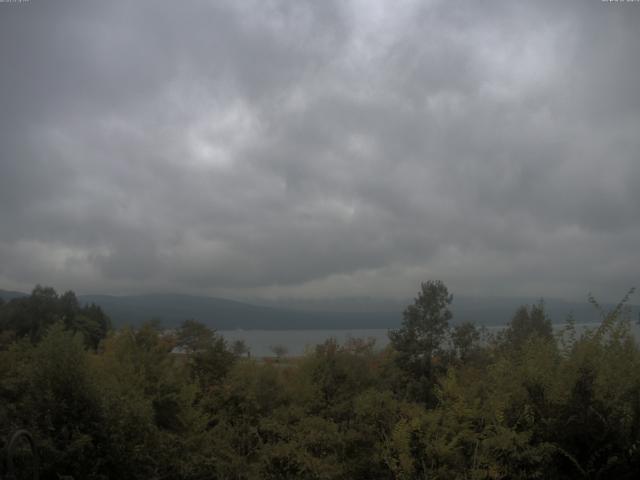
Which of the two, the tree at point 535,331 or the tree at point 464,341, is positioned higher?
the tree at point 535,331

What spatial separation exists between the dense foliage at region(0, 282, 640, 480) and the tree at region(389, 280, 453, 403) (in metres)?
7.35

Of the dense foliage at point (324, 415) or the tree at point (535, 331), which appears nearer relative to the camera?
the dense foliage at point (324, 415)

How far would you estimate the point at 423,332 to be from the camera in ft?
58.2

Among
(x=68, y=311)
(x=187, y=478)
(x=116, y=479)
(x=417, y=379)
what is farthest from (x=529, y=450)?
(x=68, y=311)

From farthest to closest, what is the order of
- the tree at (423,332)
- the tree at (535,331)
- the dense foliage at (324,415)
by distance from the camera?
the tree at (423,332) < the tree at (535,331) < the dense foliage at (324,415)

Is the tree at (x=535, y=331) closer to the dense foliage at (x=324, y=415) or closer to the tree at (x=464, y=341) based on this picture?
the dense foliage at (x=324, y=415)

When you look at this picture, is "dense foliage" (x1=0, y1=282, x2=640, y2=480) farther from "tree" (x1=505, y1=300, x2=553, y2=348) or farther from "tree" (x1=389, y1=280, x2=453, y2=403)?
"tree" (x1=389, y1=280, x2=453, y2=403)

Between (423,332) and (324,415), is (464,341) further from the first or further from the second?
(324,415)

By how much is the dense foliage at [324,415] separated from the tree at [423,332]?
7.35 metres

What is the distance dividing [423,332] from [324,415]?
30.4 ft

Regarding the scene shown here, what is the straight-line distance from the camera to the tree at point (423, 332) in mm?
17141

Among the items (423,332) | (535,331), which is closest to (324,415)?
(535,331)

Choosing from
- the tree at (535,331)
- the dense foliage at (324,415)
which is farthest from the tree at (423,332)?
the dense foliage at (324,415)

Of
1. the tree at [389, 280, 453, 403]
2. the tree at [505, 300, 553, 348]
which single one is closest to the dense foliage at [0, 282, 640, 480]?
the tree at [505, 300, 553, 348]
